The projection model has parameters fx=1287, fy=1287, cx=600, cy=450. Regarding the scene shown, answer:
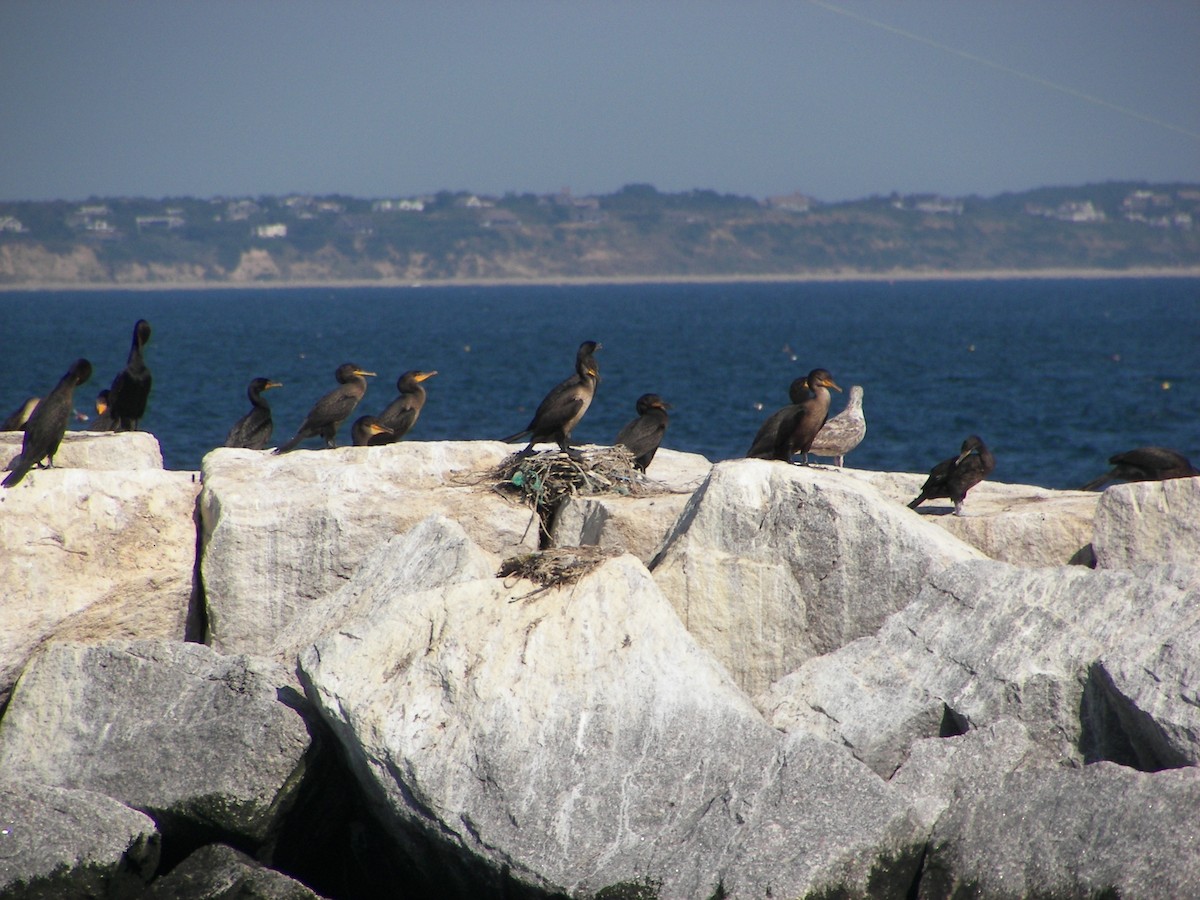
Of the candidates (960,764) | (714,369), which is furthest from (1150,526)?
(714,369)

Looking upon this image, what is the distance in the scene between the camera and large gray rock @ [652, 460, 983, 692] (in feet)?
25.6

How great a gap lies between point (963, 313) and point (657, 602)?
9719 centimetres

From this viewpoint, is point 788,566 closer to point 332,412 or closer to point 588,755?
point 588,755

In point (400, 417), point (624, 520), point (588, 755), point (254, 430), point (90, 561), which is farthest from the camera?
point (254, 430)

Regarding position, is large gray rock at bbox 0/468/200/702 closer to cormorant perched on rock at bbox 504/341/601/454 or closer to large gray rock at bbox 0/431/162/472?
large gray rock at bbox 0/431/162/472

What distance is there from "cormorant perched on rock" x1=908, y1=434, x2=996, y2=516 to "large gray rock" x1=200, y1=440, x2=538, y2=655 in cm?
289

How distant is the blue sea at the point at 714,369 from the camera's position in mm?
30719

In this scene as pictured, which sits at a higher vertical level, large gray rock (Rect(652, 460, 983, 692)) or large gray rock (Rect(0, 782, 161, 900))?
large gray rock (Rect(652, 460, 983, 692))

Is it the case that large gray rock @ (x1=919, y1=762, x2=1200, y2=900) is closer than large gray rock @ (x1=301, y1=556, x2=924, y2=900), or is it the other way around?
large gray rock @ (x1=919, y1=762, x2=1200, y2=900)

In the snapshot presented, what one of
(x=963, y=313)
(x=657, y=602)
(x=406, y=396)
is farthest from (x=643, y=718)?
(x=963, y=313)

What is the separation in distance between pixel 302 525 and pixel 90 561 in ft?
4.59

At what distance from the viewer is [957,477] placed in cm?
917

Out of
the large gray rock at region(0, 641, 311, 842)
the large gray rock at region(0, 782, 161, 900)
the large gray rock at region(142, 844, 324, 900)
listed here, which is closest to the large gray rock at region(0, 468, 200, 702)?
the large gray rock at region(0, 641, 311, 842)

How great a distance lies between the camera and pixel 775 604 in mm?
7914
